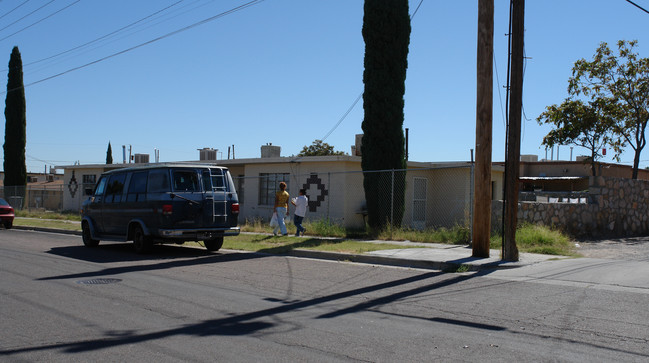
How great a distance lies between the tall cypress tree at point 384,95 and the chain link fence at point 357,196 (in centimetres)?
148

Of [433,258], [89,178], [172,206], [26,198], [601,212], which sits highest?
[89,178]

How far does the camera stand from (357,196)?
2128 cm

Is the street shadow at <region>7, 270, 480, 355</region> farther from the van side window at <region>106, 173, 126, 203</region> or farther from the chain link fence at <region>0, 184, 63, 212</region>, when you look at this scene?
the chain link fence at <region>0, 184, 63, 212</region>

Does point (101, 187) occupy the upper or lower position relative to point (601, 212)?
upper

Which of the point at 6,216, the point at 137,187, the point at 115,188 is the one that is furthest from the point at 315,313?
the point at 6,216

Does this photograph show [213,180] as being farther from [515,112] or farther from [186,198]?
[515,112]

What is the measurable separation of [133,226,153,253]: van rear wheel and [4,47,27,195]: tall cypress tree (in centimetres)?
2890

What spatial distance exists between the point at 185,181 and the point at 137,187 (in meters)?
1.39

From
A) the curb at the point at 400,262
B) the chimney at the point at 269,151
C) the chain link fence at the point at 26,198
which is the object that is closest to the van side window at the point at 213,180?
the curb at the point at 400,262

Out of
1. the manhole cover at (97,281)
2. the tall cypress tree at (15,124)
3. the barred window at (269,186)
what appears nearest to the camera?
the manhole cover at (97,281)

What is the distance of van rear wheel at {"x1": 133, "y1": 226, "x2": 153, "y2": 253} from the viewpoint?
13.3 m

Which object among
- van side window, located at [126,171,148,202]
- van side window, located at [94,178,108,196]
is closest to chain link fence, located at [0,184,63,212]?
van side window, located at [94,178,108,196]

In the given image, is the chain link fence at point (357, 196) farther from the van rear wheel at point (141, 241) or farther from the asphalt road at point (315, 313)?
the asphalt road at point (315, 313)

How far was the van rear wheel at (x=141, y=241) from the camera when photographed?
13.3 metres
